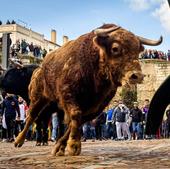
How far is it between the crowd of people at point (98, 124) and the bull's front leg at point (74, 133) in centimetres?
1036

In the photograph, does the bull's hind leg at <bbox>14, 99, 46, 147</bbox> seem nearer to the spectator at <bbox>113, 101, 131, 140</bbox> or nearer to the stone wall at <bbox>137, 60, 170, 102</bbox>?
the spectator at <bbox>113, 101, 131, 140</bbox>

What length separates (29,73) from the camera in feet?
44.9

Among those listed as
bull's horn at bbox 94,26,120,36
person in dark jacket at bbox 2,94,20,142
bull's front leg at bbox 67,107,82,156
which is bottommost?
bull's front leg at bbox 67,107,82,156

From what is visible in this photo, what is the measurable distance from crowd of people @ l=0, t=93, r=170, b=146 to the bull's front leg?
10363mm

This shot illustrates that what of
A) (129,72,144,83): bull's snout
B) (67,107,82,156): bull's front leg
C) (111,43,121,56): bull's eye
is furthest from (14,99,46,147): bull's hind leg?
(129,72,144,83): bull's snout

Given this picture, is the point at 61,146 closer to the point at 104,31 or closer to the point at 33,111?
the point at 33,111

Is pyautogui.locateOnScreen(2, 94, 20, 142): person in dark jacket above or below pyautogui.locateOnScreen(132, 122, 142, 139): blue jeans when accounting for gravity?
above

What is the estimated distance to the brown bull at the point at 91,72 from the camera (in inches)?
299

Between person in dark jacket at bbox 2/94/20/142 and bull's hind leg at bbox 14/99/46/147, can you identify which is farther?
person in dark jacket at bbox 2/94/20/142

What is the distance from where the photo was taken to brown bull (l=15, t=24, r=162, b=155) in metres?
7.59

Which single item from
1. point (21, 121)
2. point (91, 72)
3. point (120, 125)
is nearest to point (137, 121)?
point (120, 125)

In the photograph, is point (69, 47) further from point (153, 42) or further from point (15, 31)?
point (15, 31)

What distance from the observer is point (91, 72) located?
26.2 feet

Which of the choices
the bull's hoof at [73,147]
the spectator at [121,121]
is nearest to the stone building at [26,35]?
the spectator at [121,121]
